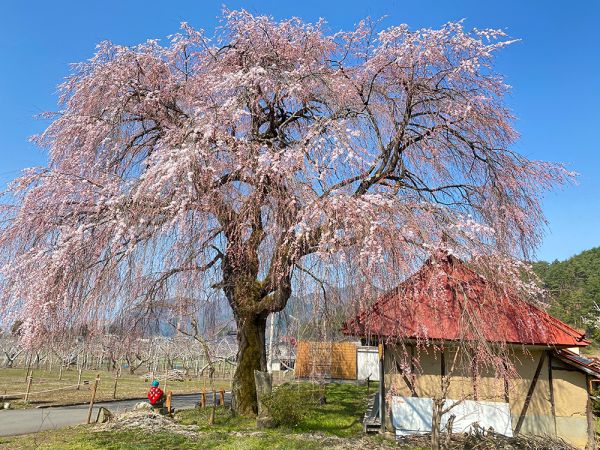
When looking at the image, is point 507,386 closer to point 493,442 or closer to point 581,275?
point 493,442

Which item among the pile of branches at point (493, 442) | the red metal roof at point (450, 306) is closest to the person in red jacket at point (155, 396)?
the pile of branches at point (493, 442)

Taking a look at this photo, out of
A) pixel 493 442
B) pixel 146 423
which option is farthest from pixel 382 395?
pixel 146 423

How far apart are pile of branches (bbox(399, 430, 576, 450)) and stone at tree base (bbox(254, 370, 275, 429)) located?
274 centimetres

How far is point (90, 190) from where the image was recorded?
7570mm

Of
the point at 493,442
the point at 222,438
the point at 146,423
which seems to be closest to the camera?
the point at 493,442

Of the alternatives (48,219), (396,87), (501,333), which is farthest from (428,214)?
(48,219)

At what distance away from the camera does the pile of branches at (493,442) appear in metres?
7.98

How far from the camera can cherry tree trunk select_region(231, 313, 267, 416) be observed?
10.7 m

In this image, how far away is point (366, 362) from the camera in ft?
90.8

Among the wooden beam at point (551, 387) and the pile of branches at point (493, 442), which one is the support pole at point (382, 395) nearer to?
the pile of branches at point (493, 442)

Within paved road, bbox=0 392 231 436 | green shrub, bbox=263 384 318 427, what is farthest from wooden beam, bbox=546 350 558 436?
paved road, bbox=0 392 231 436

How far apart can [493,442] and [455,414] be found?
52.5 inches

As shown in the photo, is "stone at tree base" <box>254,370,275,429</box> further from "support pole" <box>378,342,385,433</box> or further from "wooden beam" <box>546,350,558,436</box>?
"wooden beam" <box>546,350,558,436</box>

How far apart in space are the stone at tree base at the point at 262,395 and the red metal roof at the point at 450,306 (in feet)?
10.1
